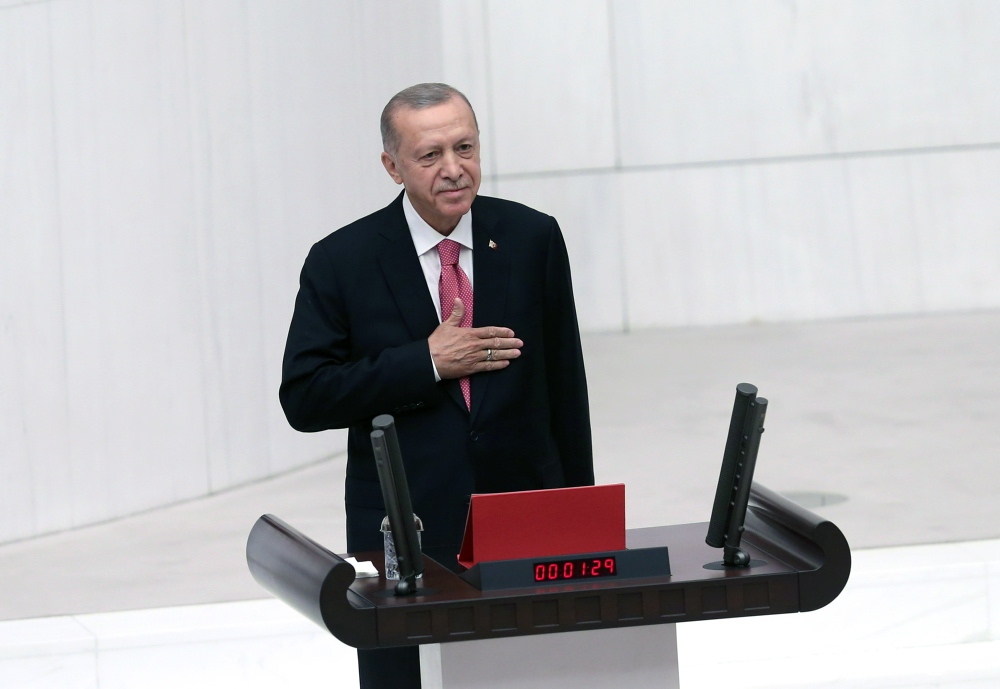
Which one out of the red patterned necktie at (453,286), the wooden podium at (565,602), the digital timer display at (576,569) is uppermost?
the red patterned necktie at (453,286)

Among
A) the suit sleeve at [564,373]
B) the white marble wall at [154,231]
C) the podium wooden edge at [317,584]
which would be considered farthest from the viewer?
the white marble wall at [154,231]

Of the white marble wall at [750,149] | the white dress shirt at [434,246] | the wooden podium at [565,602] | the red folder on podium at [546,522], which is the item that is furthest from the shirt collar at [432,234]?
the white marble wall at [750,149]

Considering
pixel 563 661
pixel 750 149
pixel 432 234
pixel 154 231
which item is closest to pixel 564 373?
pixel 432 234

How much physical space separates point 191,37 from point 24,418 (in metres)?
1.71

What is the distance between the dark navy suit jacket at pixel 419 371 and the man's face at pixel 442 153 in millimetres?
158

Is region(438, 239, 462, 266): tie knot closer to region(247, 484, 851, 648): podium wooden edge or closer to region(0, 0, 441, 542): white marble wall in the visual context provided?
region(247, 484, 851, 648): podium wooden edge

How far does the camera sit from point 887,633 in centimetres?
395

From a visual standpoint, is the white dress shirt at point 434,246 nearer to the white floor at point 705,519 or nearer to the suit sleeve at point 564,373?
the suit sleeve at point 564,373

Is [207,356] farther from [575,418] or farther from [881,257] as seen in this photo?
[881,257]

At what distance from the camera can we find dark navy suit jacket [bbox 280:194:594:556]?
236 centimetres

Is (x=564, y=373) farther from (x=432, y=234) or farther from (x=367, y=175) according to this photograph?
(x=367, y=175)

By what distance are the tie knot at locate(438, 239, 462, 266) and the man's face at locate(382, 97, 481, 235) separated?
0.11m

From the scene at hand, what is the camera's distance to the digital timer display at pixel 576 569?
187 centimetres

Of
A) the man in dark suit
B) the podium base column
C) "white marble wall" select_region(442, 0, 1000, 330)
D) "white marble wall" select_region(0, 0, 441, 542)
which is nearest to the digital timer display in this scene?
the podium base column
